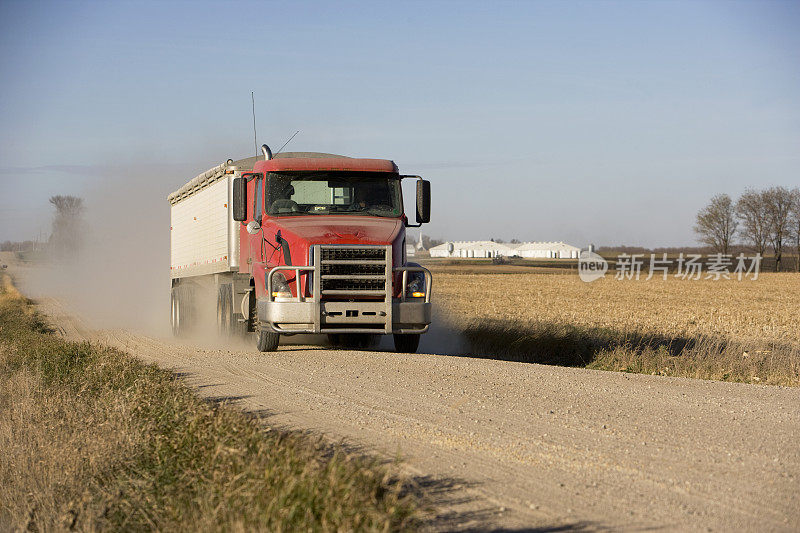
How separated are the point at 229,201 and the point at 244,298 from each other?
2.27 m

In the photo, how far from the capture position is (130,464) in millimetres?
6410

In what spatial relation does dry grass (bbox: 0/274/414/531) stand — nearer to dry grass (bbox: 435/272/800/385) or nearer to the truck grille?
the truck grille

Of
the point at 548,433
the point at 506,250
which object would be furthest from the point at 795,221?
the point at 548,433

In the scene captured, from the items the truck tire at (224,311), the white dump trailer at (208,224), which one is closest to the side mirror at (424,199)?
the white dump trailer at (208,224)

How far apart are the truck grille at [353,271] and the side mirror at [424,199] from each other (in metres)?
1.21

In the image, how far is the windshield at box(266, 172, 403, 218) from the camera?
1382 centimetres

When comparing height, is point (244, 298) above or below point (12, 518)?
above

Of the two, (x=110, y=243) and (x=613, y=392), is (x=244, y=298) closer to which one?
(x=613, y=392)

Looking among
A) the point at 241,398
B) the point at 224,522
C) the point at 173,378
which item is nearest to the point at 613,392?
the point at 241,398

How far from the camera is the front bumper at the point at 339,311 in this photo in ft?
42.1

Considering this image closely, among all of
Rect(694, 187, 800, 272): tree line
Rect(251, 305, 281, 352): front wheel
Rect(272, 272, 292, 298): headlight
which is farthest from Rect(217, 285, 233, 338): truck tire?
Rect(694, 187, 800, 272): tree line

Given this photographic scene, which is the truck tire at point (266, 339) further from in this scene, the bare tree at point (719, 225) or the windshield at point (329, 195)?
the bare tree at point (719, 225)

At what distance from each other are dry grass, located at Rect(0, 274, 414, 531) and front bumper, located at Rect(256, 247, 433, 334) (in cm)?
357

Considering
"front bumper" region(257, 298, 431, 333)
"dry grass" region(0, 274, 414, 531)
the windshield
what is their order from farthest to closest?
the windshield < "front bumper" region(257, 298, 431, 333) < "dry grass" region(0, 274, 414, 531)
